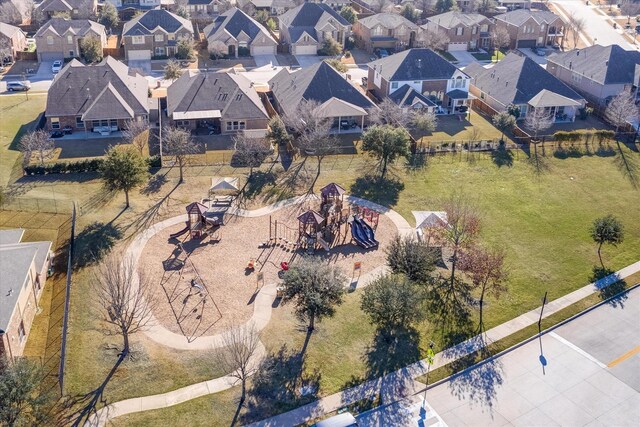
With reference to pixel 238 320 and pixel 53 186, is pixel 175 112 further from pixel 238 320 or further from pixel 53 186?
pixel 238 320

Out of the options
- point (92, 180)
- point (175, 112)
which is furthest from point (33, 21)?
point (92, 180)

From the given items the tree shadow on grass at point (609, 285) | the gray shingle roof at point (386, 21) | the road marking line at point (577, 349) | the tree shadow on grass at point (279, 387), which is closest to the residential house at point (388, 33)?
the gray shingle roof at point (386, 21)

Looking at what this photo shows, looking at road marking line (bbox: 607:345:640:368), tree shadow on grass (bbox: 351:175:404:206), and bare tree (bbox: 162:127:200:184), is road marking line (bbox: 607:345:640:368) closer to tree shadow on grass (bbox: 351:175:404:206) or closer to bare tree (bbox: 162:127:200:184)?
tree shadow on grass (bbox: 351:175:404:206)

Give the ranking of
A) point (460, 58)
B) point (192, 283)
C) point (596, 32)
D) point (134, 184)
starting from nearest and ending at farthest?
point (192, 283), point (134, 184), point (460, 58), point (596, 32)

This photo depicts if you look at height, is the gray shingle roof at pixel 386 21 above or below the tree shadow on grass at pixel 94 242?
above

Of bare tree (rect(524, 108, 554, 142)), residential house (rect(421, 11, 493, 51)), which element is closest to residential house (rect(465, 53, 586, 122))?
bare tree (rect(524, 108, 554, 142))

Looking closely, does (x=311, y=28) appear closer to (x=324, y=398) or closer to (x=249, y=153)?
(x=249, y=153)

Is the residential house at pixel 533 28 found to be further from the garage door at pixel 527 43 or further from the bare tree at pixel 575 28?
the bare tree at pixel 575 28
